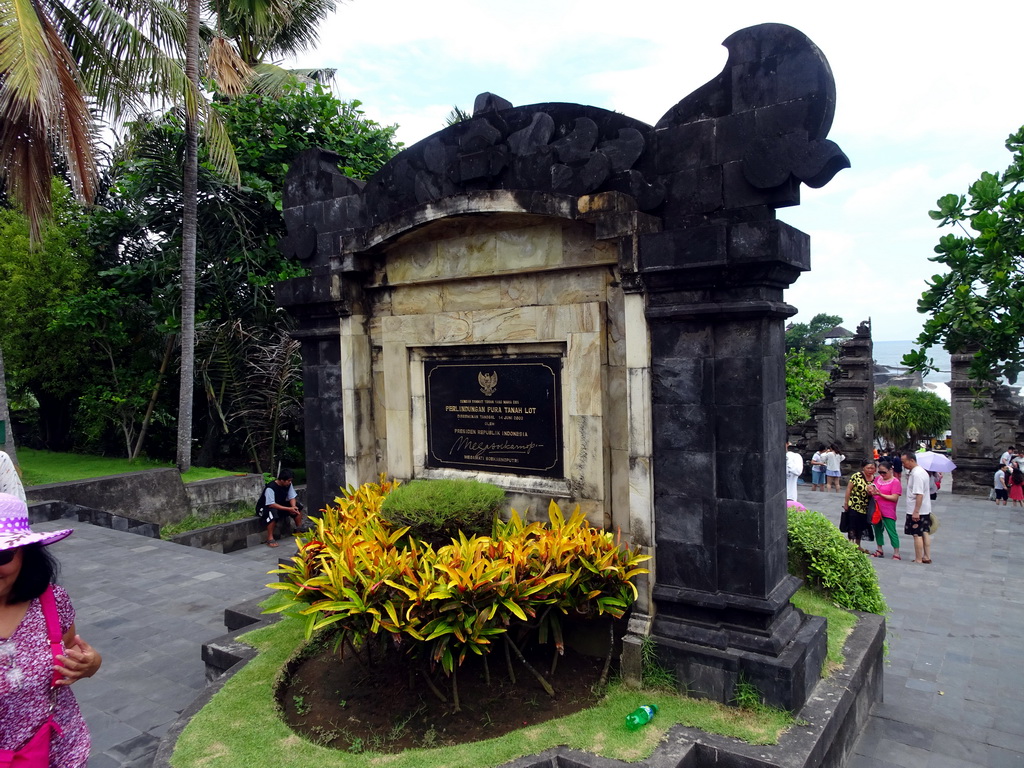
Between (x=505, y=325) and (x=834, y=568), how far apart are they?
3554mm

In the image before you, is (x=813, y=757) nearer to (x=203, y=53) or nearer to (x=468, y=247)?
(x=468, y=247)

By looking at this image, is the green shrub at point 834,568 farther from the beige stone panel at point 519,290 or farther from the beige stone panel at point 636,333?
the beige stone panel at point 519,290

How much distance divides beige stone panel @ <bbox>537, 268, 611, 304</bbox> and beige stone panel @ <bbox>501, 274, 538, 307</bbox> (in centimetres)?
7

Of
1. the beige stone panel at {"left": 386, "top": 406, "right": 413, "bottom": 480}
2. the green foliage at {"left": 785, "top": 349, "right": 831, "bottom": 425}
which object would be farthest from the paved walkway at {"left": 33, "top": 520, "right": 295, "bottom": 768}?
the green foliage at {"left": 785, "top": 349, "right": 831, "bottom": 425}

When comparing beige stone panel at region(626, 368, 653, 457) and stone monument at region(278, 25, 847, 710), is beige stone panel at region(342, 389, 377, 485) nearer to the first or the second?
stone monument at region(278, 25, 847, 710)

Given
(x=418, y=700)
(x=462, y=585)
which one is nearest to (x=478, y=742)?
(x=418, y=700)

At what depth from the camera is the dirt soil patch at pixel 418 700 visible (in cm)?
440

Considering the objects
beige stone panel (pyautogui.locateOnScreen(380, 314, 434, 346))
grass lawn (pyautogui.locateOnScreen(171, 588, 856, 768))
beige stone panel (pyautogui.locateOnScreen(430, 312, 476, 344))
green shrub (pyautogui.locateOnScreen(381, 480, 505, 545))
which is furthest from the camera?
beige stone panel (pyautogui.locateOnScreen(380, 314, 434, 346))

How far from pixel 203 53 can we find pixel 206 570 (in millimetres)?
11852

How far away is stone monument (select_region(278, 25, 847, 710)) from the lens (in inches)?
176

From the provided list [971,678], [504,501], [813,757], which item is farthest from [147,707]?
[971,678]

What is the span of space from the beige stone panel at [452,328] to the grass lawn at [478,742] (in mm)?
2955

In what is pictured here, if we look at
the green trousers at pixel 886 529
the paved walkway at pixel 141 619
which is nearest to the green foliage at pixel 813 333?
the green trousers at pixel 886 529

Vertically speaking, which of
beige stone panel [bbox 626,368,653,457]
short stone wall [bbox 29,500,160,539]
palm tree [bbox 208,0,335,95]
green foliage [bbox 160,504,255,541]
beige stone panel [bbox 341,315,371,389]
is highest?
palm tree [bbox 208,0,335,95]
